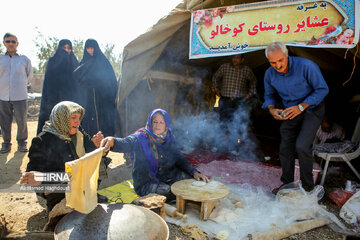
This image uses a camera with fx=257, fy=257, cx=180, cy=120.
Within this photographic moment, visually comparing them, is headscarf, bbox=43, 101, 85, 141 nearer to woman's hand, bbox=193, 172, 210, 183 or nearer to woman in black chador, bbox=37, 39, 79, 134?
woman's hand, bbox=193, 172, 210, 183

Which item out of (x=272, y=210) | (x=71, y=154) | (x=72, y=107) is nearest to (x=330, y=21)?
(x=272, y=210)

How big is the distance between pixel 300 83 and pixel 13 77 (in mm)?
5008

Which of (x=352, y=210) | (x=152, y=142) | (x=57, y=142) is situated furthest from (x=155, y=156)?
(x=352, y=210)

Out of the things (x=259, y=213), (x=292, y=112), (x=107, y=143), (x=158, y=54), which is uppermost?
A: (x=158, y=54)

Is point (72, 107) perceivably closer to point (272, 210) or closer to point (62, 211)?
point (62, 211)

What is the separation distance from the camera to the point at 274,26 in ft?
11.2

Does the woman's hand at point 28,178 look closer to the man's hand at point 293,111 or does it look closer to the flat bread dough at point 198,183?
the flat bread dough at point 198,183

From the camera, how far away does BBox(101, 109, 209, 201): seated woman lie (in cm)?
291

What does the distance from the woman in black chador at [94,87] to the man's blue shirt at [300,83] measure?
104 inches

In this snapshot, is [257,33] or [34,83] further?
[34,83]

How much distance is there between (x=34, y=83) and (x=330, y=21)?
45.2 ft

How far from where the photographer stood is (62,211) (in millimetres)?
2043

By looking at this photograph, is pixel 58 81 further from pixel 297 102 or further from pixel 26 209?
pixel 297 102

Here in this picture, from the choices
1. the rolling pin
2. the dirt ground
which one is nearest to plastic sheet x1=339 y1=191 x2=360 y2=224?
the dirt ground
